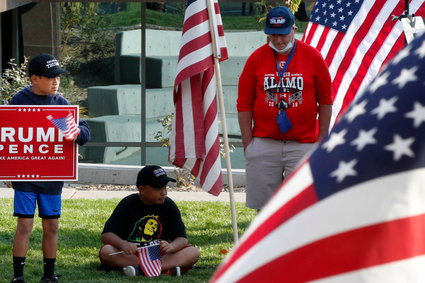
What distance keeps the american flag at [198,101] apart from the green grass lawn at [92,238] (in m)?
0.83

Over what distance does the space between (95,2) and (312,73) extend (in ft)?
30.2

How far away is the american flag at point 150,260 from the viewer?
25.0 feet

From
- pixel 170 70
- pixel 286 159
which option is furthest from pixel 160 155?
pixel 286 159

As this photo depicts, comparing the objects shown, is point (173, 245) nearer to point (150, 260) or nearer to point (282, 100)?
point (150, 260)

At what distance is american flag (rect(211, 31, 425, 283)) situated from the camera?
1943 mm

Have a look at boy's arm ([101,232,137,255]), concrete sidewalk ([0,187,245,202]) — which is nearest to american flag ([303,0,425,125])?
boy's arm ([101,232,137,255])

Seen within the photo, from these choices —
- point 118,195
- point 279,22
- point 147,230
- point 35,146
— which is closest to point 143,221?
point 147,230

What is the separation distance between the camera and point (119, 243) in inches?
302

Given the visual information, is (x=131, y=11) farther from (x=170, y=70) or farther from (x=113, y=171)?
(x=113, y=171)

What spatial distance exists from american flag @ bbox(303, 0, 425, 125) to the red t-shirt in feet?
4.98

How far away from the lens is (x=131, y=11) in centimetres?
1599

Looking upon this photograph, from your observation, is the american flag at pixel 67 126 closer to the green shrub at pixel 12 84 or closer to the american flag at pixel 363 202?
the american flag at pixel 363 202

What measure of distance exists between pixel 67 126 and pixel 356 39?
317 centimetres

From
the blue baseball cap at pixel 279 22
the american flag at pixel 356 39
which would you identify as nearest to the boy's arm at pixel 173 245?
the blue baseball cap at pixel 279 22
